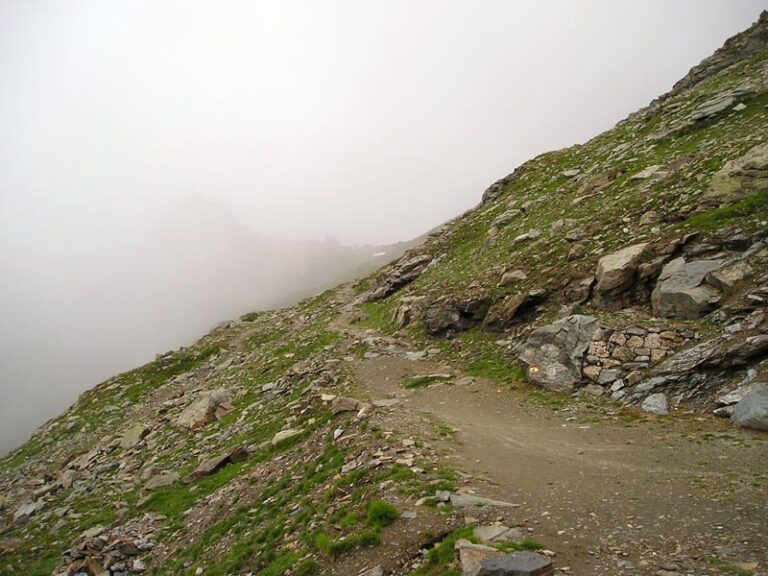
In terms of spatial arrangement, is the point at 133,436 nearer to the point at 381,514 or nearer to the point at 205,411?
the point at 205,411

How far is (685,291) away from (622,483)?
1345cm

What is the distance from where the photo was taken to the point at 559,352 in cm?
2409

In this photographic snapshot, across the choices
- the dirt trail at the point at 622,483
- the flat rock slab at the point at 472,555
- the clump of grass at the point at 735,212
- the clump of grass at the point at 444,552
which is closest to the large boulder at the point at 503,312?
the dirt trail at the point at 622,483

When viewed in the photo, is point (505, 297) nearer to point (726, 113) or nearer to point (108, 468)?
point (726, 113)

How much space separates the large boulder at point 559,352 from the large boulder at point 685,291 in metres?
3.46

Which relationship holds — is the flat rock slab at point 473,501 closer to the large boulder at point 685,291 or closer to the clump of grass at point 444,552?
the clump of grass at point 444,552

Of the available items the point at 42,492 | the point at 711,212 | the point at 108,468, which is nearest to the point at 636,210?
the point at 711,212

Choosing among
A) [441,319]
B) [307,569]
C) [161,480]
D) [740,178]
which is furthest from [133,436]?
[740,178]

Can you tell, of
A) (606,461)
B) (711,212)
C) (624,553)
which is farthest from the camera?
(711,212)

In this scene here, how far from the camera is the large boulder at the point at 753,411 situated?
1448 centimetres

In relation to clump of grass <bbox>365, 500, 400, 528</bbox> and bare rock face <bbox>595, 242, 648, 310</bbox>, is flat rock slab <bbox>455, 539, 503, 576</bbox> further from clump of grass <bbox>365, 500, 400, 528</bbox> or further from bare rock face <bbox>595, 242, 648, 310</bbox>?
bare rock face <bbox>595, 242, 648, 310</bbox>

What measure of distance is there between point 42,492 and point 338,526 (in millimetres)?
32284

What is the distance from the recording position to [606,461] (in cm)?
1492

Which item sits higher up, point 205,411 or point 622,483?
point 205,411
